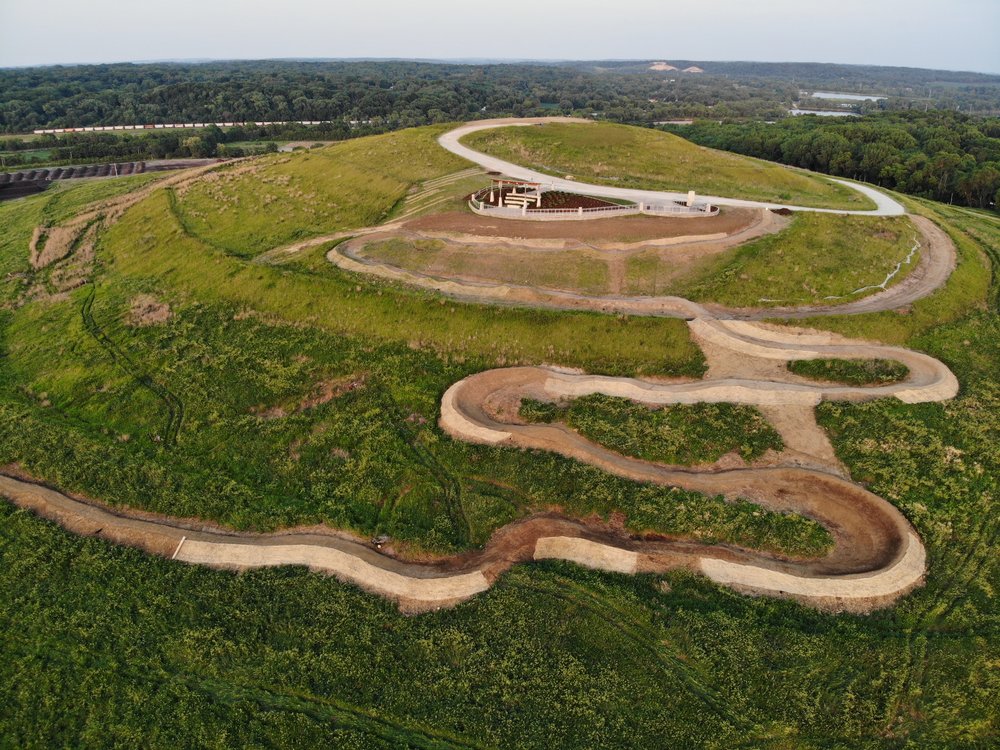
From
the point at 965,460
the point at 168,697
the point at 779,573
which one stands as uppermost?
the point at 965,460

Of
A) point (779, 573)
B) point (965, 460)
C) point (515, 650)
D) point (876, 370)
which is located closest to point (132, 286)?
point (515, 650)

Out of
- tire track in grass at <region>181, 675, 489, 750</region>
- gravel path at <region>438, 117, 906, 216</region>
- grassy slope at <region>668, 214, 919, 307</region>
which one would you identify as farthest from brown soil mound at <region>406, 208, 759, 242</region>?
tire track in grass at <region>181, 675, 489, 750</region>

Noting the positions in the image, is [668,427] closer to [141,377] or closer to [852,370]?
[852,370]

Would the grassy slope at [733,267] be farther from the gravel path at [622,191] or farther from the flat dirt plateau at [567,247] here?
the gravel path at [622,191]

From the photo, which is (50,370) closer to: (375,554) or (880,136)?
(375,554)

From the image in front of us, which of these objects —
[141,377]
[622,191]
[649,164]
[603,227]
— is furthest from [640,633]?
[649,164]

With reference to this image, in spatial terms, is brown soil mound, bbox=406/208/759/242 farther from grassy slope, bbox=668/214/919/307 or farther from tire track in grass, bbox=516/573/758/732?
tire track in grass, bbox=516/573/758/732
